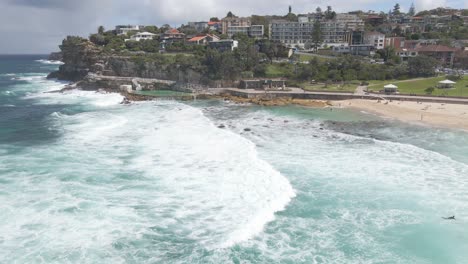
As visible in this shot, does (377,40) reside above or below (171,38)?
below

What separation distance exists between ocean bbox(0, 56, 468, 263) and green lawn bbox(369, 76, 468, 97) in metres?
19.9

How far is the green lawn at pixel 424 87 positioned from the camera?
186 feet

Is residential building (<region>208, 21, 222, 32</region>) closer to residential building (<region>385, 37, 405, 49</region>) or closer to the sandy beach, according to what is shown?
residential building (<region>385, 37, 405, 49</region>)

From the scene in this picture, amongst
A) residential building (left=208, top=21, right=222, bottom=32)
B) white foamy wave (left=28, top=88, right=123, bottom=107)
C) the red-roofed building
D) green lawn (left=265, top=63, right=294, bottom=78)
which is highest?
the red-roofed building

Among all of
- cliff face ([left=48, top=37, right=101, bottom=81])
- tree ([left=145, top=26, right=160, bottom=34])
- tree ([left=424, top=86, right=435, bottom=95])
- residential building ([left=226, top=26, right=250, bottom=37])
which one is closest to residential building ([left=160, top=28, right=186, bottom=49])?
residential building ([left=226, top=26, right=250, bottom=37])

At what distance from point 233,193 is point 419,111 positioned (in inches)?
1385

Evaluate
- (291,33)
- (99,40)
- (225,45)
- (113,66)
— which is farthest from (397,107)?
(99,40)

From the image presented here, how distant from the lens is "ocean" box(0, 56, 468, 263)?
17656mm

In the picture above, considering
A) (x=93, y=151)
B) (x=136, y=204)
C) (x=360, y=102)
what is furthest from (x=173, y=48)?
(x=136, y=204)

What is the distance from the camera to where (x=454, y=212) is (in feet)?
68.8

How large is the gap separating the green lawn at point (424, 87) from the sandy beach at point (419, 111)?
651cm

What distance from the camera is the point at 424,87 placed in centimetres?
6222

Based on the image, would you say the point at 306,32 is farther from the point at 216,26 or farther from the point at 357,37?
the point at 216,26

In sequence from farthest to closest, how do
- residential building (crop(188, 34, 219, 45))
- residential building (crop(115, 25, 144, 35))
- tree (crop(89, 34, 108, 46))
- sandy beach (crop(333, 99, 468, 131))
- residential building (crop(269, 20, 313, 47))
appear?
residential building (crop(115, 25, 144, 35)) < residential building (crop(269, 20, 313, 47)) < residential building (crop(188, 34, 219, 45)) < tree (crop(89, 34, 108, 46)) < sandy beach (crop(333, 99, 468, 131))
